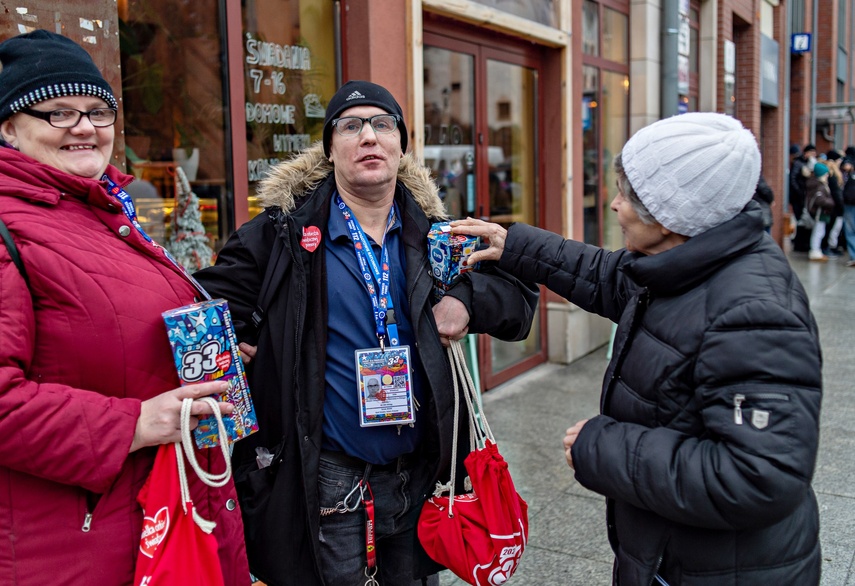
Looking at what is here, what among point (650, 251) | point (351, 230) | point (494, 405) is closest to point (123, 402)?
point (351, 230)

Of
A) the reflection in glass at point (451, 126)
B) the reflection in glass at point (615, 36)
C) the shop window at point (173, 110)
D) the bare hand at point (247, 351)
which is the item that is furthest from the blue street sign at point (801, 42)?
the bare hand at point (247, 351)

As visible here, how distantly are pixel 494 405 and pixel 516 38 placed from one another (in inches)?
119

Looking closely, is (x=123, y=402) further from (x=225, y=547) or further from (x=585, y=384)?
(x=585, y=384)

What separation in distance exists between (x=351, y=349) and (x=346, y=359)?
0.03 metres

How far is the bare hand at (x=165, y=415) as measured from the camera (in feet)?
5.66

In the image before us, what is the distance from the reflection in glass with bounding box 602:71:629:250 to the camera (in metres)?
8.38

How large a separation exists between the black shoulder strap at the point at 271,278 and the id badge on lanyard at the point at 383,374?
0.25 m

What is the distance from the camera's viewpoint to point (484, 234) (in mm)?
2480

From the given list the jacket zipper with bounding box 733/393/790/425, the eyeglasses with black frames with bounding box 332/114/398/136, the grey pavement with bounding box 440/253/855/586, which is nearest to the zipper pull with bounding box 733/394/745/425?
the jacket zipper with bounding box 733/393/790/425

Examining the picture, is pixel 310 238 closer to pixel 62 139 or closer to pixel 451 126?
pixel 62 139

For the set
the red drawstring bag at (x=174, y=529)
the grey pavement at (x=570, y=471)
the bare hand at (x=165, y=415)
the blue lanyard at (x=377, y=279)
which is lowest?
the grey pavement at (x=570, y=471)

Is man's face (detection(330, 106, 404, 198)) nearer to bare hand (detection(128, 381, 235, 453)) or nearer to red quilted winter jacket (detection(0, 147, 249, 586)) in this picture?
red quilted winter jacket (detection(0, 147, 249, 586))

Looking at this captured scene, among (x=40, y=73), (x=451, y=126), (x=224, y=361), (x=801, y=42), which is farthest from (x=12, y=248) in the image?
(x=801, y=42)

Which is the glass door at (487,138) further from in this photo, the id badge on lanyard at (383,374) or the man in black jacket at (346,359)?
the id badge on lanyard at (383,374)
